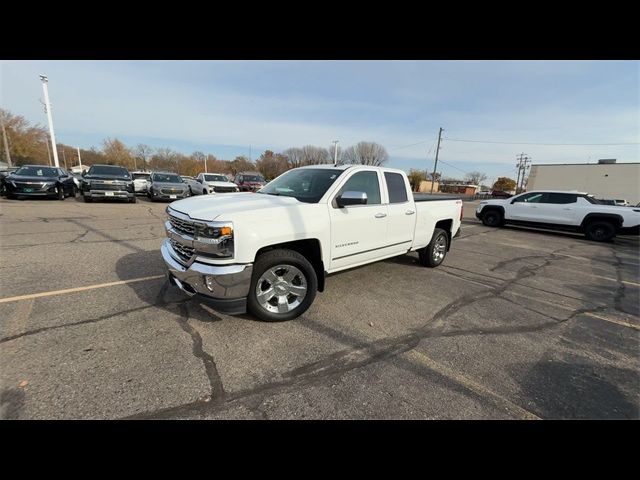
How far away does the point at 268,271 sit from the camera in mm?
3201

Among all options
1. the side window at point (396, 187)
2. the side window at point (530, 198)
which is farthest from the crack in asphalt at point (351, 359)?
the side window at point (530, 198)

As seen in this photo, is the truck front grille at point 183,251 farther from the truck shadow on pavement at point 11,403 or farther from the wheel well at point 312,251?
the truck shadow on pavement at point 11,403

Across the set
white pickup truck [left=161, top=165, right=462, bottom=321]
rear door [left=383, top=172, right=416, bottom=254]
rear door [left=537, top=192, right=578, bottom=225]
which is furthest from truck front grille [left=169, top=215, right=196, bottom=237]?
rear door [left=537, top=192, right=578, bottom=225]

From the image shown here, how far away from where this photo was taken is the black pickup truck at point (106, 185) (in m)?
13.2

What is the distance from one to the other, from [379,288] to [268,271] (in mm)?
2190

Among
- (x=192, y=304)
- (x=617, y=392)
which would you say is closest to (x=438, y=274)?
(x=617, y=392)

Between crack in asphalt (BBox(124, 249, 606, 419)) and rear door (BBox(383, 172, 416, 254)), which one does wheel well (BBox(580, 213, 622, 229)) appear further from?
rear door (BBox(383, 172, 416, 254))

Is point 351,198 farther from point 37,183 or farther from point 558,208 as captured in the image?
point 37,183

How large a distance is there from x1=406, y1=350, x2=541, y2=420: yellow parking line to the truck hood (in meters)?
2.12

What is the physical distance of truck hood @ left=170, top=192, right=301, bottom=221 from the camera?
2.99 metres

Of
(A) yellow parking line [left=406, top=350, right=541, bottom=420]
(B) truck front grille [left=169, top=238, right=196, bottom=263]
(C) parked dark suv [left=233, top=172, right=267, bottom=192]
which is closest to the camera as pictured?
(A) yellow parking line [left=406, top=350, right=541, bottom=420]

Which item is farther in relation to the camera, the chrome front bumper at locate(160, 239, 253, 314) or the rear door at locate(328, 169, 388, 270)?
the rear door at locate(328, 169, 388, 270)
